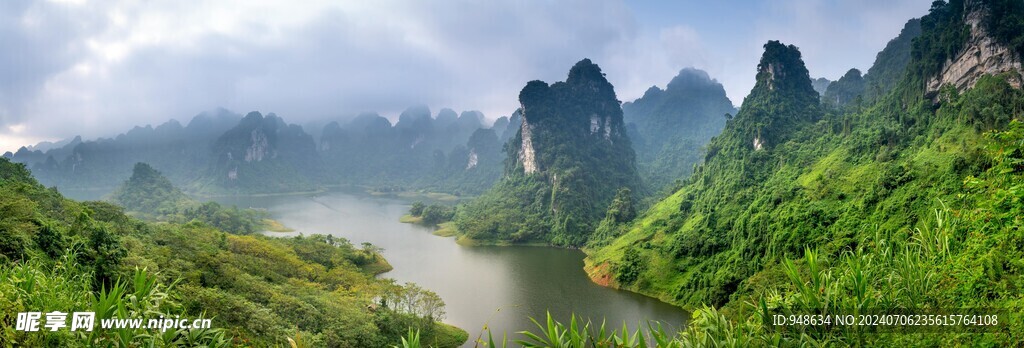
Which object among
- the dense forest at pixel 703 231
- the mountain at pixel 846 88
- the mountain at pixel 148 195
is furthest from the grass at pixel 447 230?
the mountain at pixel 846 88

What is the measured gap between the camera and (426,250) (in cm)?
5041

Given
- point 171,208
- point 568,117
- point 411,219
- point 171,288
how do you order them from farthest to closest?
1. point 568,117
2. point 411,219
3. point 171,208
4. point 171,288

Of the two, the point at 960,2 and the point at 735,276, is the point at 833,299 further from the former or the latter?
the point at 960,2

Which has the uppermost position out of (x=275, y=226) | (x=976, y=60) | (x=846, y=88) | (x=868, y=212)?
(x=846, y=88)

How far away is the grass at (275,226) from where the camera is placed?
6431 centimetres

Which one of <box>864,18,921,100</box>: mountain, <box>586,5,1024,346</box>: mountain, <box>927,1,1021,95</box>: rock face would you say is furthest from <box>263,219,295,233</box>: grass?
<box>864,18,921,100</box>: mountain

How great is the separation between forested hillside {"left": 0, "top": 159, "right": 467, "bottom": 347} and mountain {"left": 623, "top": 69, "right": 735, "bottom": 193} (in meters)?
77.2

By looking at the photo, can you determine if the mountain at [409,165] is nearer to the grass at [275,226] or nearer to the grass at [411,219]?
the grass at [411,219]

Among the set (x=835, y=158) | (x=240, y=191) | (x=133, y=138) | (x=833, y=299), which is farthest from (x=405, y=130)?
(x=833, y=299)

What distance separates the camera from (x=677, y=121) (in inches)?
4875

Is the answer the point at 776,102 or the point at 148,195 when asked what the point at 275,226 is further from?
the point at 776,102

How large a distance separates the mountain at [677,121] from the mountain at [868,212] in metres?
50.2

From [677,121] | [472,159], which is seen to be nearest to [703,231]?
[677,121]

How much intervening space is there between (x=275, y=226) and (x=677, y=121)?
101 m
